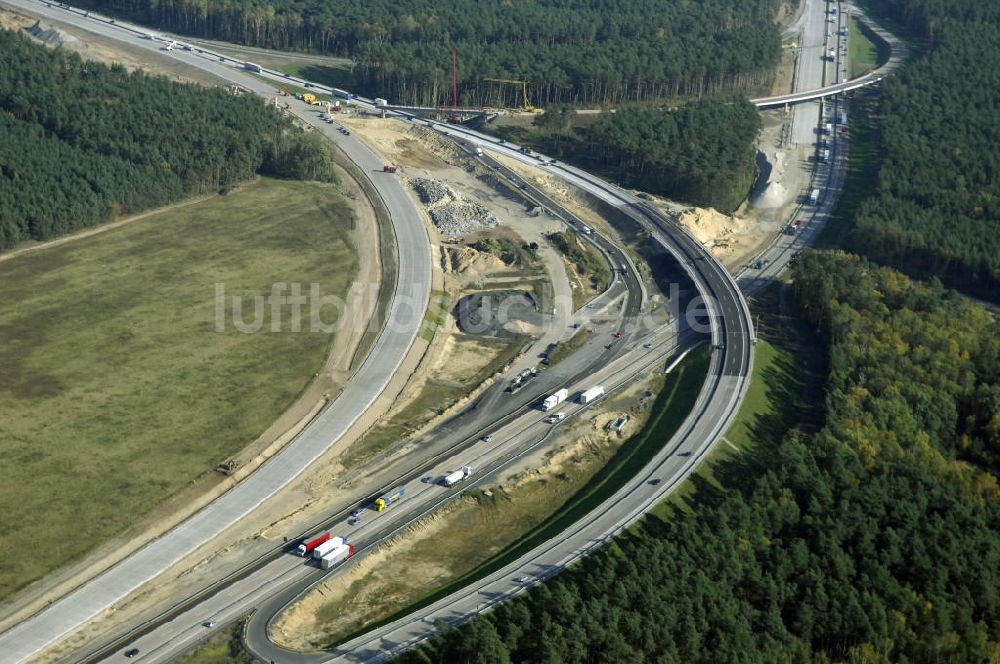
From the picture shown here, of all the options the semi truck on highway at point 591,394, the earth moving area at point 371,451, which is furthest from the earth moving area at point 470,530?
the earth moving area at point 371,451

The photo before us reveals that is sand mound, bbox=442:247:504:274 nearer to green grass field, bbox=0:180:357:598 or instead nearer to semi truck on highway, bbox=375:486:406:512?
green grass field, bbox=0:180:357:598

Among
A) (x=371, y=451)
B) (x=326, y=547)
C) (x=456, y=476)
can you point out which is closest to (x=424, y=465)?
(x=456, y=476)

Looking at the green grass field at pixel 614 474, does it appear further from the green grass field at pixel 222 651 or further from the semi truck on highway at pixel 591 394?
the green grass field at pixel 222 651

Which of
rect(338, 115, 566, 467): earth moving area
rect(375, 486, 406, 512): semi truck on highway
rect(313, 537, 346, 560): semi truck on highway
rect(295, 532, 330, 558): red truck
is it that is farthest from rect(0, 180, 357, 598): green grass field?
rect(375, 486, 406, 512): semi truck on highway

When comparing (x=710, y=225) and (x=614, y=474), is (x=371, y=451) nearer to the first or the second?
(x=614, y=474)

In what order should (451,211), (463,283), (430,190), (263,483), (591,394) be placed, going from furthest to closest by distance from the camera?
1. (430,190)
2. (451,211)
3. (463,283)
4. (591,394)
5. (263,483)

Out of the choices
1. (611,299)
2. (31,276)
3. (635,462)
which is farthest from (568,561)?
(31,276)

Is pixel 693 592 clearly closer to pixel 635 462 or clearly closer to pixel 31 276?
pixel 635 462
